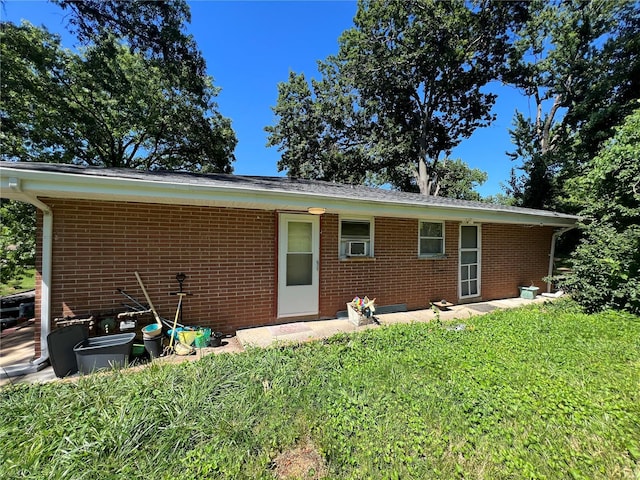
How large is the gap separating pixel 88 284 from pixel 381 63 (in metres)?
17.9

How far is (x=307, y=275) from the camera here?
19.3 ft

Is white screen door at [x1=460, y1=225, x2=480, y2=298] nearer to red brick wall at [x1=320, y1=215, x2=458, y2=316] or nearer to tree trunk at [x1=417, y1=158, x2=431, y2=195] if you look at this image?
red brick wall at [x1=320, y1=215, x2=458, y2=316]

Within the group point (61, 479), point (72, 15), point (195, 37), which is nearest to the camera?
point (61, 479)

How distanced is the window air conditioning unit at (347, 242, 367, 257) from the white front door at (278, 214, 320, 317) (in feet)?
2.78

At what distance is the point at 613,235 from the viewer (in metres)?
6.49

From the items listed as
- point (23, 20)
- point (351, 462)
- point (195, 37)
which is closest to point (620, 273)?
point (351, 462)

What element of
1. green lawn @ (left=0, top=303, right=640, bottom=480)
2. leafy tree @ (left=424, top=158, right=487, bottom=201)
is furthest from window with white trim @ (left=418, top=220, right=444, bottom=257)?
leafy tree @ (left=424, top=158, right=487, bottom=201)

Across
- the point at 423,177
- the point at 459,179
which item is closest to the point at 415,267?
the point at 423,177

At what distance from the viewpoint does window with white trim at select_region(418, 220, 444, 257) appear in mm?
7246

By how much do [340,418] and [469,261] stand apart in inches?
269

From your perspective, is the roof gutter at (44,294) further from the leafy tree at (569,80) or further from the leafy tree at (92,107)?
the leafy tree at (569,80)

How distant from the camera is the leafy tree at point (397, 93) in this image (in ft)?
50.0

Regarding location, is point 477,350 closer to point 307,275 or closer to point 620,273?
point 307,275

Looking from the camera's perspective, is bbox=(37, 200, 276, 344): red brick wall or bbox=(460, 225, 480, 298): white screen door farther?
bbox=(460, 225, 480, 298): white screen door
